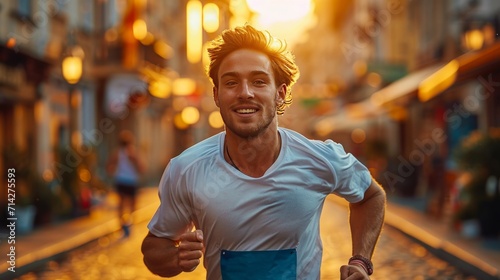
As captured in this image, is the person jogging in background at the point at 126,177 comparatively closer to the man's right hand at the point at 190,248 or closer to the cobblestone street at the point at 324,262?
the cobblestone street at the point at 324,262

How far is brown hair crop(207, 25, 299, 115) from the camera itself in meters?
2.85

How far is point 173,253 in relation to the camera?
2803 mm

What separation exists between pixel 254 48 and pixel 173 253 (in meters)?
0.72

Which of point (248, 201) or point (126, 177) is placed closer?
point (248, 201)

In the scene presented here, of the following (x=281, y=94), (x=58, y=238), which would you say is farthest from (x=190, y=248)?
(x=58, y=238)

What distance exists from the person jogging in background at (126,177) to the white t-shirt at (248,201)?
32.2ft

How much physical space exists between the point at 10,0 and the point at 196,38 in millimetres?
17766

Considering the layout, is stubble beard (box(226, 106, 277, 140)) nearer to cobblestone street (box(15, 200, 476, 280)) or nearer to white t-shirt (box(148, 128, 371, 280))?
white t-shirt (box(148, 128, 371, 280))

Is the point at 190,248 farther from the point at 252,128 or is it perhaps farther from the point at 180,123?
the point at 180,123

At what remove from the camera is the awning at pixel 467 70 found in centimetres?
1127

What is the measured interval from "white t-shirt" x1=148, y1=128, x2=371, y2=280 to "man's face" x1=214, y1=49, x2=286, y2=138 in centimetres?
11

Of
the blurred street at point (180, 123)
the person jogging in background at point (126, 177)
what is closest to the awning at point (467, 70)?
the blurred street at point (180, 123)

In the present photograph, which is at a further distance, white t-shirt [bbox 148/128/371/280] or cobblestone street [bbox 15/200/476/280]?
cobblestone street [bbox 15/200/476/280]

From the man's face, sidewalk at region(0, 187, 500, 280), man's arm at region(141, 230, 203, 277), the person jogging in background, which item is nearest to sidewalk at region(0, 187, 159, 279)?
sidewalk at region(0, 187, 500, 280)
